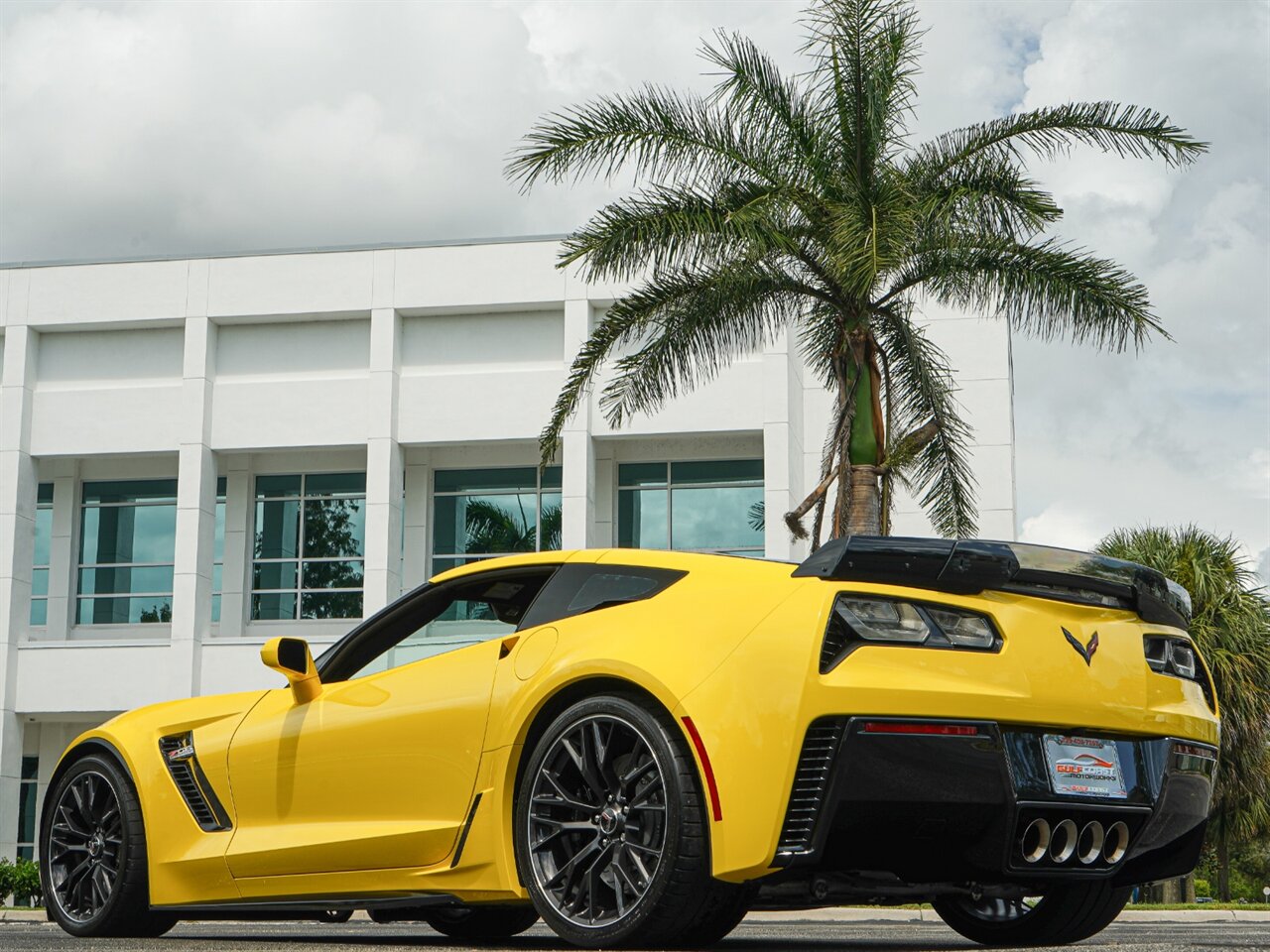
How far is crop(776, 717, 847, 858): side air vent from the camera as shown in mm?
4348

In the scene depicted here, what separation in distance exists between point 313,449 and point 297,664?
1008 inches

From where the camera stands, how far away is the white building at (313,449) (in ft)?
96.5

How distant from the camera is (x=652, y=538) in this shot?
30.8 meters

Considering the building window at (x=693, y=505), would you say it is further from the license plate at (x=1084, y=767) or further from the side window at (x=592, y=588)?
the license plate at (x=1084, y=767)

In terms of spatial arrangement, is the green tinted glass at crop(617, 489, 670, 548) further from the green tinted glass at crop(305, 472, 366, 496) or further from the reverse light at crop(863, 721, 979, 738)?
the reverse light at crop(863, 721, 979, 738)

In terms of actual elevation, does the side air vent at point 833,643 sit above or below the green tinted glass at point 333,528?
below

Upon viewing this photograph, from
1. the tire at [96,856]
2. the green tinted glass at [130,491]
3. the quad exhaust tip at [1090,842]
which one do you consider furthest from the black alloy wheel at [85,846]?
the green tinted glass at [130,491]

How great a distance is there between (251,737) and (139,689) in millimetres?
24834

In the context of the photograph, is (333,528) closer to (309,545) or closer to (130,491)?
(309,545)

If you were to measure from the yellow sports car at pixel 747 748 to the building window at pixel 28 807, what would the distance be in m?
28.0

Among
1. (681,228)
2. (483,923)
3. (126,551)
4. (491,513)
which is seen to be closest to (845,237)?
(681,228)

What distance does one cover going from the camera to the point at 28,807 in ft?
105

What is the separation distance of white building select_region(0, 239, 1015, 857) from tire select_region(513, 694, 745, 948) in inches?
927

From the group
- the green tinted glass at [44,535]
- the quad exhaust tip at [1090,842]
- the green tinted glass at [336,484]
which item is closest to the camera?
the quad exhaust tip at [1090,842]
